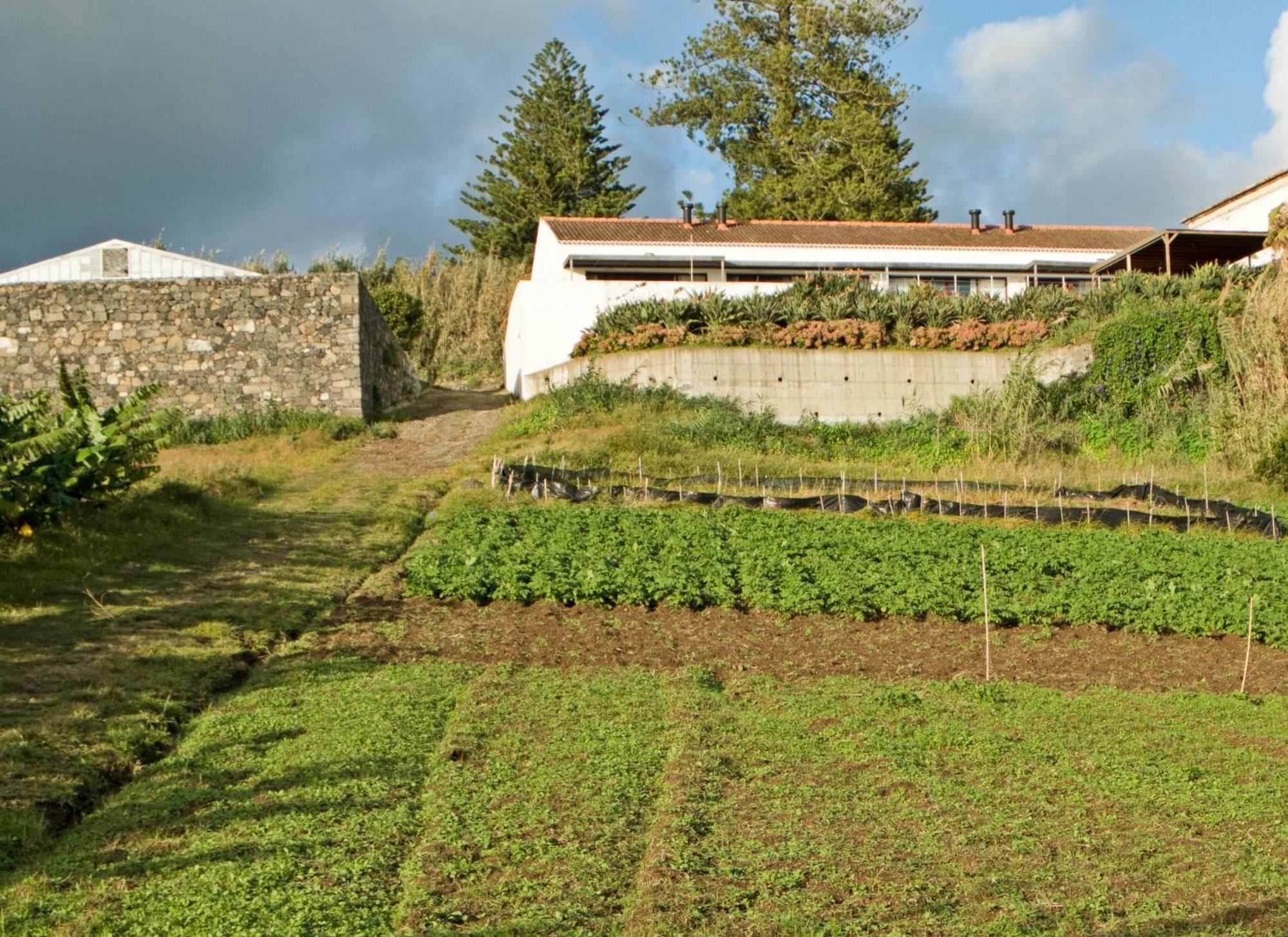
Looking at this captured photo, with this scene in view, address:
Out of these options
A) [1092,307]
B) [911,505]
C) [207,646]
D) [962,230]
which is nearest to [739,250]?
[962,230]

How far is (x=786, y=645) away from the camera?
11.8m

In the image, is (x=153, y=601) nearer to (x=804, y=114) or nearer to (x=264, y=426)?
(x=264, y=426)

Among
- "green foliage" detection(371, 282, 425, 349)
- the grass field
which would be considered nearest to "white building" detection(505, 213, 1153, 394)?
"green foliage" detection(371, 282, 425, 349)

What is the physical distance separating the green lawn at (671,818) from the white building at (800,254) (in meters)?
21.8

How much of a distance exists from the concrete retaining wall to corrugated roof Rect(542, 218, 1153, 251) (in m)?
9.70

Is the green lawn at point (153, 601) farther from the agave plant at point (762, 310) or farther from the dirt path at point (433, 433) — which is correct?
the agave plant at point (762, 310)

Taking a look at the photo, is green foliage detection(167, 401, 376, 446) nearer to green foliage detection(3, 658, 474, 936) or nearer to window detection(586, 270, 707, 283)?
window detection(586, 270, 707, 283)

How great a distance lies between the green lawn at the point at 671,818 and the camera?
20.6 feet

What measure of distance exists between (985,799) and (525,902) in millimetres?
3066

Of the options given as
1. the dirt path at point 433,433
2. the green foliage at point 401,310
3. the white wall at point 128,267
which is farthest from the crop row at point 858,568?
the green foliage at point 401,310

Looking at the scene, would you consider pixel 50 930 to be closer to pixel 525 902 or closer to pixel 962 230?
pixel 525 902

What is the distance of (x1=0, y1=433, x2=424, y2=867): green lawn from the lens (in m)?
7.98

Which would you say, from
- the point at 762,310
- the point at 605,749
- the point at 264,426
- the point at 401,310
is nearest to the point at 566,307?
the point at 762,310

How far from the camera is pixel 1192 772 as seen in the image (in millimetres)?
8477
